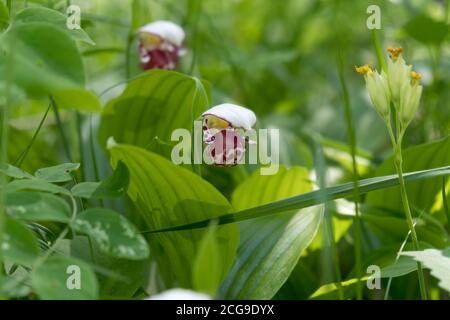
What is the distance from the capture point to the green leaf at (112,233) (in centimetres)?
62

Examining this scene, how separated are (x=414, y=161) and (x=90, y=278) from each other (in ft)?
2.24

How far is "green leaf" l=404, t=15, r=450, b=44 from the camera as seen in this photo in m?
1.45

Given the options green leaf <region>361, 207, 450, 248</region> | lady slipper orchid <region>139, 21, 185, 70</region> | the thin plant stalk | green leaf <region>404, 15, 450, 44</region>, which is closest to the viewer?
the thin plant stalk

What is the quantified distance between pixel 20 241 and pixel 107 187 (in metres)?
0.15

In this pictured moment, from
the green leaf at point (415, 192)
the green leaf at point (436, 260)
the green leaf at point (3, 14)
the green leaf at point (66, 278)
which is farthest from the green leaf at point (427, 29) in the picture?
the green leaf at point (66, 278)

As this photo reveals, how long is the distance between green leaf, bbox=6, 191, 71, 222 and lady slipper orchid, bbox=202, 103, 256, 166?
10.2 inches

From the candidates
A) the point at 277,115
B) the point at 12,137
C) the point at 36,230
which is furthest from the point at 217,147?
the point at 277,115

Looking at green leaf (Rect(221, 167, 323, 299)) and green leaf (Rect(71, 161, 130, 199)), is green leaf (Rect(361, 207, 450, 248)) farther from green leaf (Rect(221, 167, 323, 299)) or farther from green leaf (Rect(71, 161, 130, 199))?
green leaf (Rect(71, 161, 130, 199))

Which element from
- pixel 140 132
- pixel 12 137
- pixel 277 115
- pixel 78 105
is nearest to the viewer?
pixel 78 105

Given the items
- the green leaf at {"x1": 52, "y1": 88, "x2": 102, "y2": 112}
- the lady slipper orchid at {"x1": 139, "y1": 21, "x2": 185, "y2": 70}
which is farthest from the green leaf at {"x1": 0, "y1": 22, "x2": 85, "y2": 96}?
the lady slipper orchid at {"x1": 139, "y1": 21, "x2": 185, "y2": 70}

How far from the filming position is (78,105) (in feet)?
2.04
